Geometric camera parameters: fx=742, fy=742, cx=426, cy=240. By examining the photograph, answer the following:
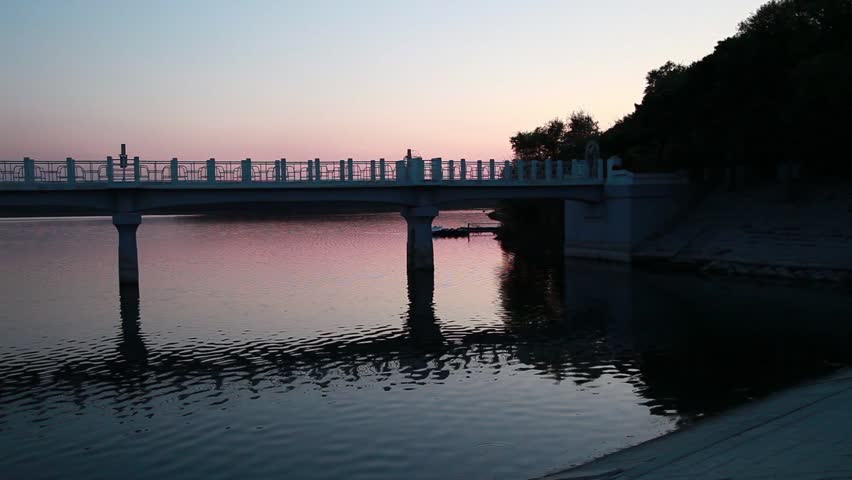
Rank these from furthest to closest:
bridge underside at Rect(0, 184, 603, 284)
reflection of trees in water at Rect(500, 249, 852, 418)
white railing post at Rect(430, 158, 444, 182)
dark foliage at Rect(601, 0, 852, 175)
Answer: white railing post at Rect(430, 158, 444, 182)
dark foliage at Rect(601, 0, 852, 175)
bridge underside at Rect(0, 184, 603, 284)
reflection of trees in water at Rect(500, 249, 852, 418)

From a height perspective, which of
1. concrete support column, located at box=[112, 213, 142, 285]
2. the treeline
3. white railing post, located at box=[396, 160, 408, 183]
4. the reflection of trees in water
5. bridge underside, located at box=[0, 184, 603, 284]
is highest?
the treeline

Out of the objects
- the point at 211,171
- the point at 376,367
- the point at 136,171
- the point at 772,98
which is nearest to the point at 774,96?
the point at 772,98

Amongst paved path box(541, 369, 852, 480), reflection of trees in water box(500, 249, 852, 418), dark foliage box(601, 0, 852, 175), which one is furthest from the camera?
dark foliage box(601, 0, 852, 175)

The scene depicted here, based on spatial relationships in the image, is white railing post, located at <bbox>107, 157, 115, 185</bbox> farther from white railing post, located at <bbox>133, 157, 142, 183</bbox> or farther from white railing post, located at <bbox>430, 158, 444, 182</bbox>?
white railing post, located at <bbox>430, 158, 444, 182</bbox>

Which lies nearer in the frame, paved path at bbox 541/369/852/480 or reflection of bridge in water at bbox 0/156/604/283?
paved path at bbox 541/369/852/480

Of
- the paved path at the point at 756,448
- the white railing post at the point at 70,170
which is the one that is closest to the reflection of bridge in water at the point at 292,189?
the white railing post at the point at 70,170

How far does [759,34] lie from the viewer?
52906mm

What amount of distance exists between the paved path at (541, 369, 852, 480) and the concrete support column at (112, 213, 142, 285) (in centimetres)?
3439

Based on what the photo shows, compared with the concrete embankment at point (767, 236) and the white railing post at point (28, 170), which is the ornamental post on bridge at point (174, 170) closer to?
the white railing post at point (28, 170)

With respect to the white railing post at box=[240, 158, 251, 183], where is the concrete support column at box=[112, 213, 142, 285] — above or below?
below

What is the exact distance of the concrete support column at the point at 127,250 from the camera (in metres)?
42.7

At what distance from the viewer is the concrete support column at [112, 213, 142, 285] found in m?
42.7

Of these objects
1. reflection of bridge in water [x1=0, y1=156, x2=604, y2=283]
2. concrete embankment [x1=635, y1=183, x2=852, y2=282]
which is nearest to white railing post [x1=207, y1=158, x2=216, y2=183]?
reflection of bridge in water [x1=0, y1=156, x2=604, y2=283]

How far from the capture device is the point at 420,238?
2004 inches
